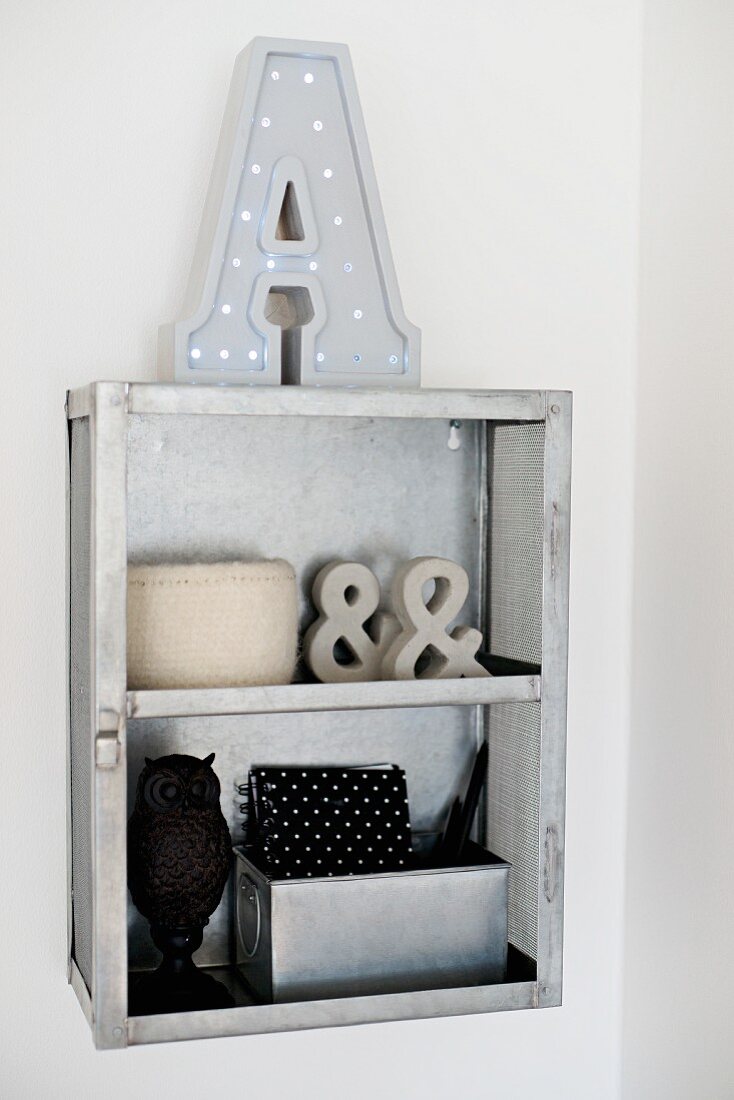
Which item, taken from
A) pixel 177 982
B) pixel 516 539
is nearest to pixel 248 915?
pixel 177 982

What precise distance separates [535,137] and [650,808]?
833 millimetres

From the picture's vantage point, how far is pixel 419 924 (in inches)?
52.2

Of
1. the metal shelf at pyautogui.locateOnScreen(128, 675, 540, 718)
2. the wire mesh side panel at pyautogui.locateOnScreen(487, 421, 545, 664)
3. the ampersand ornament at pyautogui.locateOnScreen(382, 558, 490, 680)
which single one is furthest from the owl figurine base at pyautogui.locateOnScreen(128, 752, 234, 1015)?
the wire mesh side panel at pyautogui.locateOnScreen(487, 421, 545, 664)

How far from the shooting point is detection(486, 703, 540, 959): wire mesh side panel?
133cm

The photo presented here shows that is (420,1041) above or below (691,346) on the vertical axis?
below

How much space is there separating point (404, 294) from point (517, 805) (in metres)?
0.60

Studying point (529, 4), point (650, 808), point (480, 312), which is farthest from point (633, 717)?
point (529, 4)

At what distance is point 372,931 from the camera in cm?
131

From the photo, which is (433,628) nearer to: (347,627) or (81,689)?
(347,627)

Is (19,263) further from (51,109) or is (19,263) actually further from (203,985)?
(203,985)

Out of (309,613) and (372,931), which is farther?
(309,613)

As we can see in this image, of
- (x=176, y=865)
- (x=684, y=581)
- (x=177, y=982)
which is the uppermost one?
(x=684, y=581)

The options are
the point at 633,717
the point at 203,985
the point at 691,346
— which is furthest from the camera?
the point at 633,717

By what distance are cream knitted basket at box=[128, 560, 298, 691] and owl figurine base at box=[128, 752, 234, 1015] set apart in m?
0.10
